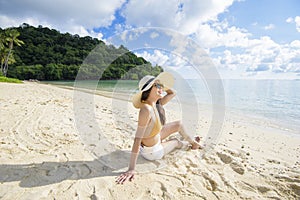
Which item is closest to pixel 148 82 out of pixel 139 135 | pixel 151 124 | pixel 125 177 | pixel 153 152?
pixel 151 124

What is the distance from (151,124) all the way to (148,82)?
586 millimetres

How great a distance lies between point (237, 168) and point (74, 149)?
269cm

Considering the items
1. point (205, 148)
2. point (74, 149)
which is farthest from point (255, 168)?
point (74, 149)

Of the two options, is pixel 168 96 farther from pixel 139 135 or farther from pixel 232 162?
pixel 232 162

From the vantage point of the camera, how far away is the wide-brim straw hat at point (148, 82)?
2623 mm

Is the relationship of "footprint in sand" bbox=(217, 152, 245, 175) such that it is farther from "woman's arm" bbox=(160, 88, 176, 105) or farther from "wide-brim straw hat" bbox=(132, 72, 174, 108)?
"wide-brim straw hat" bbox=(132, 72, 174, 108)

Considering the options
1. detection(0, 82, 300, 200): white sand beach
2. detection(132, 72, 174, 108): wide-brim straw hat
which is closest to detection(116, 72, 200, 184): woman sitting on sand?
detection(132, 72, 174, 108): wide-brim straw hat

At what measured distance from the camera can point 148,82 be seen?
2635mm

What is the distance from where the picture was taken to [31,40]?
187ft

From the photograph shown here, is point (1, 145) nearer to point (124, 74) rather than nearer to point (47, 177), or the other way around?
point (47, 177)

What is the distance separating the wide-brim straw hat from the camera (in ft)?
8.61

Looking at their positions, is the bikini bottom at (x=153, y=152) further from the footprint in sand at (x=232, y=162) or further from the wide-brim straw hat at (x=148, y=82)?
the footprint in sand at (x=232, y=162)

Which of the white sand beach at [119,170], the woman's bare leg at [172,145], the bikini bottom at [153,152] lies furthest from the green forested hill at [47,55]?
the bikini bottom at [153,152]

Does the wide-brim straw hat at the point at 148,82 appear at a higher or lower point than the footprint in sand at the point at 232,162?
higher
